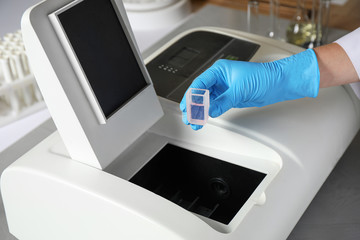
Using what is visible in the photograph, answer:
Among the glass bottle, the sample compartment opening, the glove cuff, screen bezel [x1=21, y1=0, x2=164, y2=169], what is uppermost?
screen bezel [x1=21, y1=0, x2=164, y2=169]

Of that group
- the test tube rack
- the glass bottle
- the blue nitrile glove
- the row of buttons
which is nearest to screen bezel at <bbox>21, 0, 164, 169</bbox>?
the blue nitrile glove

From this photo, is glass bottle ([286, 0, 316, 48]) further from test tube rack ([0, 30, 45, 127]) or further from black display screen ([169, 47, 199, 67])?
test tube rack ([0, 30, 45, 127])

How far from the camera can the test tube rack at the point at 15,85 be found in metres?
1.45

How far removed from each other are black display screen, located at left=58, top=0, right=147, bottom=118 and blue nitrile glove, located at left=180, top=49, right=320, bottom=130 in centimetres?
13

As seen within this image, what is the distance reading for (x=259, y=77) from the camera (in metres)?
1.04

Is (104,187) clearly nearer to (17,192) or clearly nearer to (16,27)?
(17,192)

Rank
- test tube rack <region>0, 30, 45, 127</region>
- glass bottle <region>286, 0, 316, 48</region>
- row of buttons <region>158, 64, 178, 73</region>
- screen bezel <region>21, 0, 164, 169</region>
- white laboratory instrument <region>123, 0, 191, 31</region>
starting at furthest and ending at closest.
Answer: white laboratory instrument <region>123, 0, 191, 31</region> < glass bottle <region>286, 0, 316, 48</region> < test tube rack <region>0, 30, 45, 127</region> < row of buttons <region>158, 64, 178, 73</region> < screen bezel <region>21, 0, 164, 169</region>

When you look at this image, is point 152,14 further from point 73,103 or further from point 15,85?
point 73,103

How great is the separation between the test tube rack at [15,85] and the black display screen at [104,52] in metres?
0.60

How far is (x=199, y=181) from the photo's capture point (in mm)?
1050

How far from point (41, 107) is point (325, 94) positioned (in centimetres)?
86

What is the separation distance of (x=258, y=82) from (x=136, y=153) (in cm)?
30

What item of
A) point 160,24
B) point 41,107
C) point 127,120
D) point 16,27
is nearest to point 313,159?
point 127,120

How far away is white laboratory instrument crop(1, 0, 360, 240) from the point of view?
83 cm
